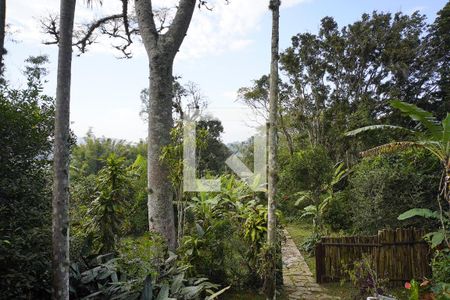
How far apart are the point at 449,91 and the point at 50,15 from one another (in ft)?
47.3

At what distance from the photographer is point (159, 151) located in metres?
5.07

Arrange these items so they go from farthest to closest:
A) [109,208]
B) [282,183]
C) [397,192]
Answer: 1. [282,183]
2. [397,192]
3. [109,208]

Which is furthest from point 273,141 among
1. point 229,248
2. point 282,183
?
point 282,183

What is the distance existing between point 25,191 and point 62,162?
471 millimetres

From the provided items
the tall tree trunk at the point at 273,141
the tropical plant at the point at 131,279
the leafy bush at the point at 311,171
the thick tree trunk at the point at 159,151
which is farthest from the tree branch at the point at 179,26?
the leafy bush at the point at 311,171

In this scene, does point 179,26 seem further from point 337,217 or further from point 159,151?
point 337,217

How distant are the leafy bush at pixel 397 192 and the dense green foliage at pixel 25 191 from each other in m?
6.05

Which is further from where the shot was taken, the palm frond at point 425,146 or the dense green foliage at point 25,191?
the palm frond at point 425,146

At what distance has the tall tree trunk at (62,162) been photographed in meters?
2.88

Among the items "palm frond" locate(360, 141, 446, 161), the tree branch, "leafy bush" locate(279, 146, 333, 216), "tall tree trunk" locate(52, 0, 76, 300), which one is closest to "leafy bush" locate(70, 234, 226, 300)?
"tall tree trunk" locate(52, 0, 76, 300)

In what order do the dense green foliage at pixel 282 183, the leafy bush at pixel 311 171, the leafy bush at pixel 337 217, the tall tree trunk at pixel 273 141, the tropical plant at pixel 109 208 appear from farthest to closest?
1. the leafy bush at pixel 337 217
2. the leafy bush at pixel 311 171
3. the tall tree trunk at pixel 273 141
4. the tropical plant at pixel 109 208
5. the dense green foliage at pixel 282 183

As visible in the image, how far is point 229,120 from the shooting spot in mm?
19781

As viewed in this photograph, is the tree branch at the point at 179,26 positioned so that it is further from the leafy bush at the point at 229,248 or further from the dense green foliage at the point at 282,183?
the leafy bush at the point at 229,248

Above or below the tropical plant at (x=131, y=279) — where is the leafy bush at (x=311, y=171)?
above
